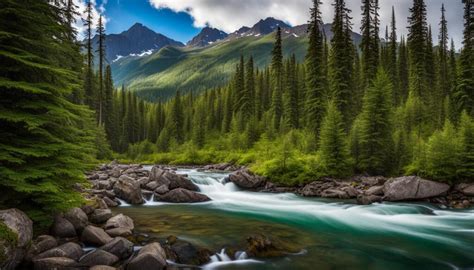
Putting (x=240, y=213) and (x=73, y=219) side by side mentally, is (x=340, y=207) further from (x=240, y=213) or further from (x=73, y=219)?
(x=73, y=219)

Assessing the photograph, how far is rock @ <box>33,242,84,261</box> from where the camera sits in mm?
9348

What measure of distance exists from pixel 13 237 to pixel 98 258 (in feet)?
7.54

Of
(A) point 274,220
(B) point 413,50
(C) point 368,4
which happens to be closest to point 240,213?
(A) point 274,220

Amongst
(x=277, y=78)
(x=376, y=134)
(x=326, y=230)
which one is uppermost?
(x=277, y=78)

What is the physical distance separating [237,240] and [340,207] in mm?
10809

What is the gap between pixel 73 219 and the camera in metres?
12.2

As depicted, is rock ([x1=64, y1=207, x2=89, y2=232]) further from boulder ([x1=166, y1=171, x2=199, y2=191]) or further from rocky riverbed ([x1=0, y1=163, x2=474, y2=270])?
boulder ([x1=166, y1=171, x2=199, y2=191])

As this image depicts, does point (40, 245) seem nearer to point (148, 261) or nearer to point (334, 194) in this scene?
point (148, 261)

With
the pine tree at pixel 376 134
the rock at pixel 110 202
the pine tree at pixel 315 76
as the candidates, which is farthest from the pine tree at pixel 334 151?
the rock at pixel 110 202

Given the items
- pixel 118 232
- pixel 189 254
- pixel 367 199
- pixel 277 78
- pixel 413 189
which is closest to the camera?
pixel 189 254

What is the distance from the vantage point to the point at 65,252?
9758 millimetres

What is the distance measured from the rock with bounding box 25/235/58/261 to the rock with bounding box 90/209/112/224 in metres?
3.46

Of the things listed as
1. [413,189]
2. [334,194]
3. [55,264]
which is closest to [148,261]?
[55,264]

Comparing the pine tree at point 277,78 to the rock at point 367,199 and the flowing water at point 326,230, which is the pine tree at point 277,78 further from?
the flowing water at point 326,230
